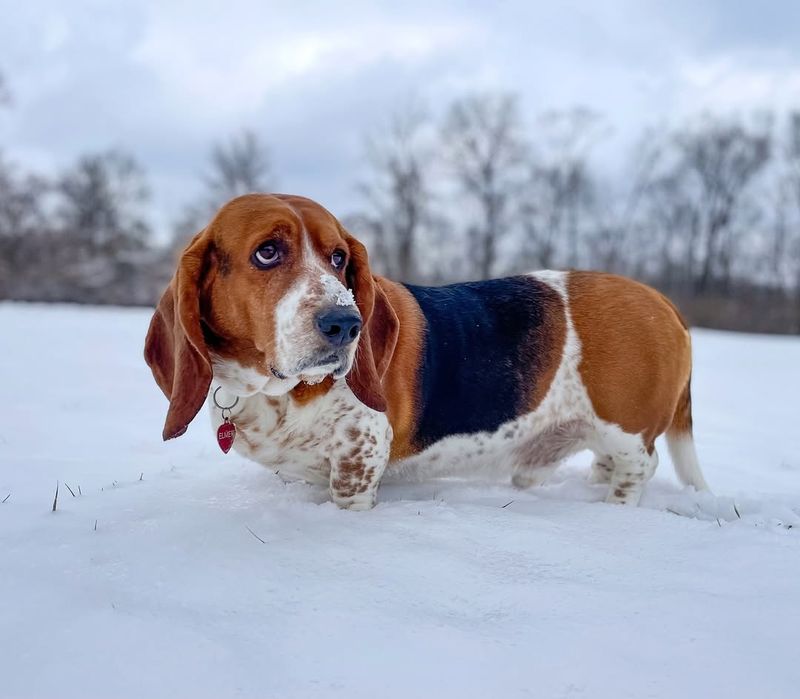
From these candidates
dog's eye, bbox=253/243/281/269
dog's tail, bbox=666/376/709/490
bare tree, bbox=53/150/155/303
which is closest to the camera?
dog's eye, bbox=253/243/281/269

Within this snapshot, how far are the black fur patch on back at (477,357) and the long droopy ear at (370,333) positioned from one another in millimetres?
348

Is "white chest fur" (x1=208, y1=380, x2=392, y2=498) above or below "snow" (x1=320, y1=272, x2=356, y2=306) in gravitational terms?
below

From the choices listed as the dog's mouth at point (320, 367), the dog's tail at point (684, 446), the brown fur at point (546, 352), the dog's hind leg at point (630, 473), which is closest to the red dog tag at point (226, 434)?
the dog's mouth at point (320, 367)

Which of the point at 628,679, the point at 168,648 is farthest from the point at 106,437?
the point at 628,679

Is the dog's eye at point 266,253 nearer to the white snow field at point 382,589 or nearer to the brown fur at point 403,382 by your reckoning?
the brown fur at point 403,382

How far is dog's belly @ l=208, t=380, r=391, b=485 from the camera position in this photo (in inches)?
117

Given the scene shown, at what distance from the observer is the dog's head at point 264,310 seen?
2.45 m

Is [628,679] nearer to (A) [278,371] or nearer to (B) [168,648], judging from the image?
(B) [168,648]

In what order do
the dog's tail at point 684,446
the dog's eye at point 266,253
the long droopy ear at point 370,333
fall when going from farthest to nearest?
1. the dog's tail at point 684,446
2. the long droopy ear at point 370,333
3. the dog's eye at point 266,253

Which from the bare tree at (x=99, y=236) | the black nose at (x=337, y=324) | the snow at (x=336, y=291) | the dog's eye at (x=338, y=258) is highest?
the dog's eye at (x=338, y=258)

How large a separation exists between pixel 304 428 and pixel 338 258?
29.9 inches

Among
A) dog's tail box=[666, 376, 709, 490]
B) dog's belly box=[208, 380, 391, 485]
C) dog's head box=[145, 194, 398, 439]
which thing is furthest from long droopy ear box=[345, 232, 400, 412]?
dog's tail box=[666, 376, 709, 490]

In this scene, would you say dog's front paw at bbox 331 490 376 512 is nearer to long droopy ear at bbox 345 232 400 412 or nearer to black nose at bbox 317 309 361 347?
long droopy ear at bbox 345 232 400 412

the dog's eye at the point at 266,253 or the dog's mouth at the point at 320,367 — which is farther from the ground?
the dog's eye at the point at 266,253
